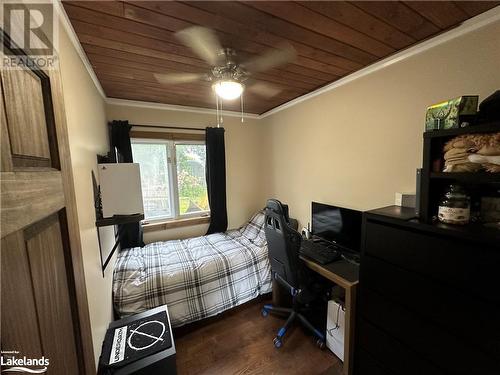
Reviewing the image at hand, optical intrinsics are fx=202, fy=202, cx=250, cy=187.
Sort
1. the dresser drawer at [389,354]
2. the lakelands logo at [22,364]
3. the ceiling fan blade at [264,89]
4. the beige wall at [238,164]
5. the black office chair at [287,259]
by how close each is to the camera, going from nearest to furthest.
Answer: the lakelands logo at [22,364], the dresser drawer at [389,354], the black office chair at [287,259], the ceiling fan blade at [264,89], the beige wall at [238,164]

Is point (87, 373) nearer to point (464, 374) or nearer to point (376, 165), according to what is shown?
point (464, 374)

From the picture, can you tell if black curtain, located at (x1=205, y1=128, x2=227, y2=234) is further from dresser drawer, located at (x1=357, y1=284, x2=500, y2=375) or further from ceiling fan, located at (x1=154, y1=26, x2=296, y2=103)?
dresser drawer, located at (x1=357, y1=284, x2=500, y2=375)

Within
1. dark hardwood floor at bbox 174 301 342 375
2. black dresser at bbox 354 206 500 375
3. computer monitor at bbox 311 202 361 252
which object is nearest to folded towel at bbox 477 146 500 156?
black dresser at bbox 354 206 500 375

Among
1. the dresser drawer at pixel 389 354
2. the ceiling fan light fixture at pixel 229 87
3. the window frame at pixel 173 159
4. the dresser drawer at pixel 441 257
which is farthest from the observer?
the window frame at pixel 173 159

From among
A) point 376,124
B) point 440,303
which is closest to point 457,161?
point 440,303

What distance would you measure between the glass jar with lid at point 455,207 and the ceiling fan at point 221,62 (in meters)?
1.29

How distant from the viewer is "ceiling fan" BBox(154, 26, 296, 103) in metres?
1.25

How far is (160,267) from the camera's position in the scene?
2004 millimetres

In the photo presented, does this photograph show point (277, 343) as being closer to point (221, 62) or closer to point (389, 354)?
point (389, 354)

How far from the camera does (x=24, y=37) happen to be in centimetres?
53

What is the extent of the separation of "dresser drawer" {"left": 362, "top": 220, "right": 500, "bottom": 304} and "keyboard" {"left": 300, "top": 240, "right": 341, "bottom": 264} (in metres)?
0.57

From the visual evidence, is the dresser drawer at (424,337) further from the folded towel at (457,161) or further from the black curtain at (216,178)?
the black curtain at (216,178)

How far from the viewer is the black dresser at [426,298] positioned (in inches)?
33.8

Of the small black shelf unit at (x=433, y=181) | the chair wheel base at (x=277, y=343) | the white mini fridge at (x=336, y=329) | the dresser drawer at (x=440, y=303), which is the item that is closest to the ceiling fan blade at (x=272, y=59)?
the small black shelf unit at (x=433, y=181)
